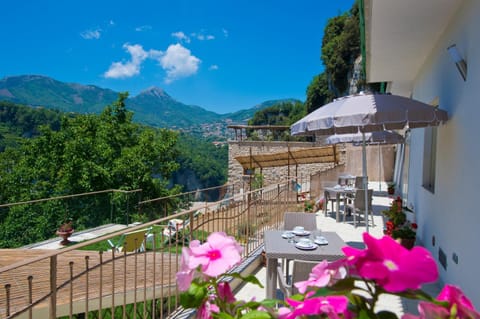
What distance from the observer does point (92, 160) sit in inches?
546

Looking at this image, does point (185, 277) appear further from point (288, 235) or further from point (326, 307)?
point (288, 235)

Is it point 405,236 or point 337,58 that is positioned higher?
point 337,58

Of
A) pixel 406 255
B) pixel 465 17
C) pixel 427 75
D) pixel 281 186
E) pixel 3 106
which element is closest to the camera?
pixel 406 255

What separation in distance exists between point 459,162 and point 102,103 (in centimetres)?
16846

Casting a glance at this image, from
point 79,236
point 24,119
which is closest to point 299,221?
point 79,236

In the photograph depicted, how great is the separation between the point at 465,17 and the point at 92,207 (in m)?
9.17

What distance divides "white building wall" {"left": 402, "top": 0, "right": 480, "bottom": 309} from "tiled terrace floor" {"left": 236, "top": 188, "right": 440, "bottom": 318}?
56cm

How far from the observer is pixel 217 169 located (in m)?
53.5

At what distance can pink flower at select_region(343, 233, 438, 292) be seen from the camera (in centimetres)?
49

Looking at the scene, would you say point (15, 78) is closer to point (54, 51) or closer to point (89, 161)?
point (54, 51)

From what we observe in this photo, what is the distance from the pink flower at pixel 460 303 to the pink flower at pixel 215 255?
0.43m

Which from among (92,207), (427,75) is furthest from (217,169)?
(427,75)

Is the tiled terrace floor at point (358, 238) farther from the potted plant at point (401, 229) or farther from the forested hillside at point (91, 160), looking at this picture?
the forested hillside at point (91, 160)

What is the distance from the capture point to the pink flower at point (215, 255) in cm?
73
